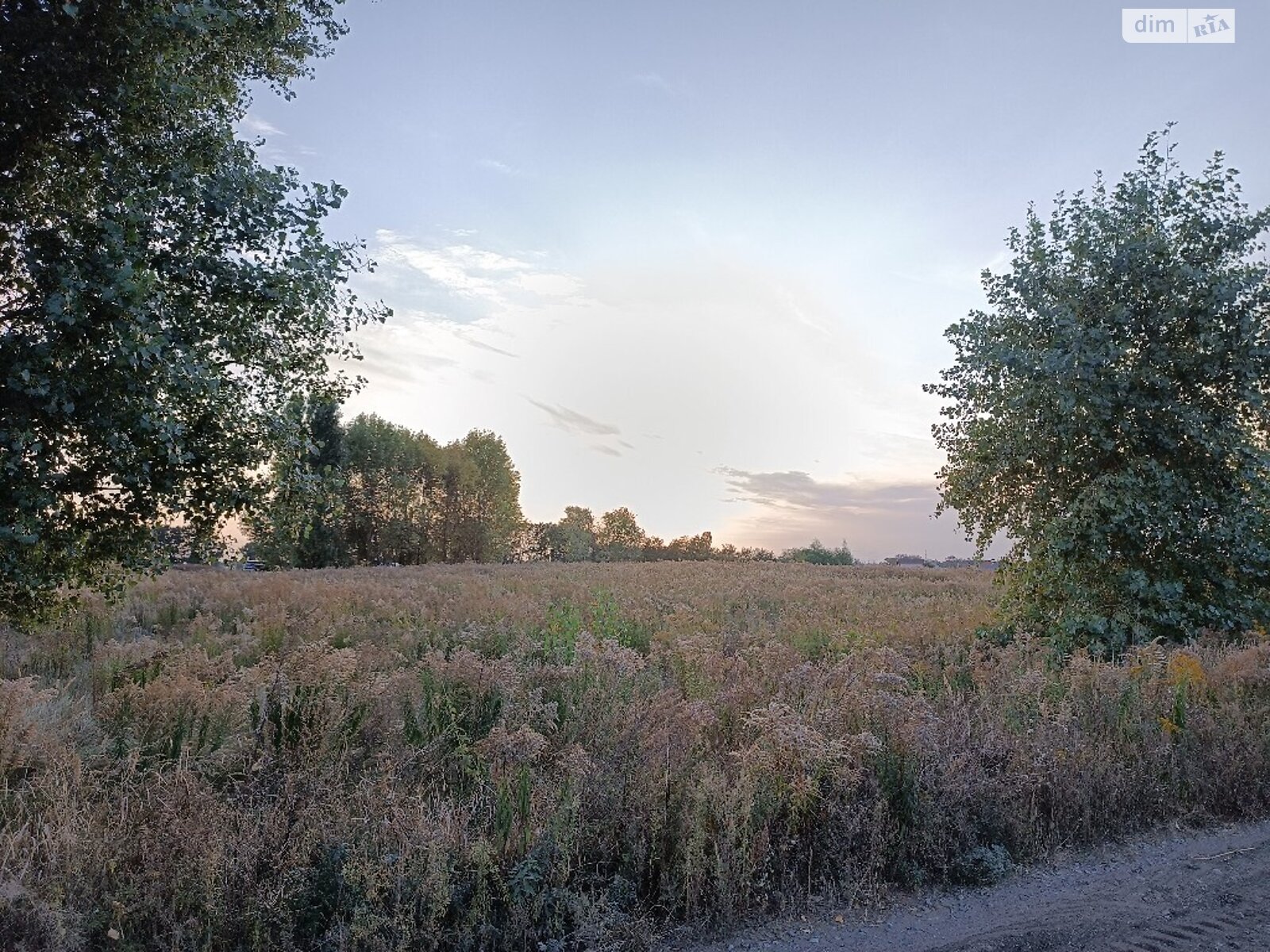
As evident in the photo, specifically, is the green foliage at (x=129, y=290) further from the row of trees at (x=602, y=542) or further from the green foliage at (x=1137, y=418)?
the row of trees at (x=602, y=542)

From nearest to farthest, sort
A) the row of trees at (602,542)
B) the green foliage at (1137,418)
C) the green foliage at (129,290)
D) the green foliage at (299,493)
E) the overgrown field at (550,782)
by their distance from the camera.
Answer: the overgrown field at (550,782), the green foliage at (129,290), the green foliage at (299,493), the green foliage at (1137,418), the row of trees at (602,542)

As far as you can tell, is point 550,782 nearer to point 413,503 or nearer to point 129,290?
point 129,290

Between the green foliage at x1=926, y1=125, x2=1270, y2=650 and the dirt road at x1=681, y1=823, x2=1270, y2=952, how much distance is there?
276 inches

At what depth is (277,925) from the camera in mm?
4496

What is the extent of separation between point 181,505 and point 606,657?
5.00 m

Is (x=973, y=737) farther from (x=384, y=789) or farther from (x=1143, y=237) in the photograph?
(x=1143, y=237)

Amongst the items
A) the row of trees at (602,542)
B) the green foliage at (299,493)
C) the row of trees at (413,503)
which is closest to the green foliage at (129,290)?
the green foliage at (299,493)

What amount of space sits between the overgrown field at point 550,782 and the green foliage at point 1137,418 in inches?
112

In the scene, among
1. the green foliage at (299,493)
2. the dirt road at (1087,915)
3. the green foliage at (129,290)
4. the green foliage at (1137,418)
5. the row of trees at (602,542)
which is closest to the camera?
the dirt road at (1087,915)

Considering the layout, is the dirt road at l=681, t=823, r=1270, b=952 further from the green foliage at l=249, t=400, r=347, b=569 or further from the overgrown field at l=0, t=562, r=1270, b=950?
the green foliage at l=249, t=400, r=347, b=569

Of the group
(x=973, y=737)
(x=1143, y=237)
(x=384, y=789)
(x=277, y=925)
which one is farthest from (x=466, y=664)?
(x=1143, y=237)

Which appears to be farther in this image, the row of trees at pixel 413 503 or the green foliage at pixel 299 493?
the row of trees at pixel 413 503

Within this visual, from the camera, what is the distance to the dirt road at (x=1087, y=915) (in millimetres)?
5043

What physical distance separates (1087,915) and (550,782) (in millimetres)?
4081
